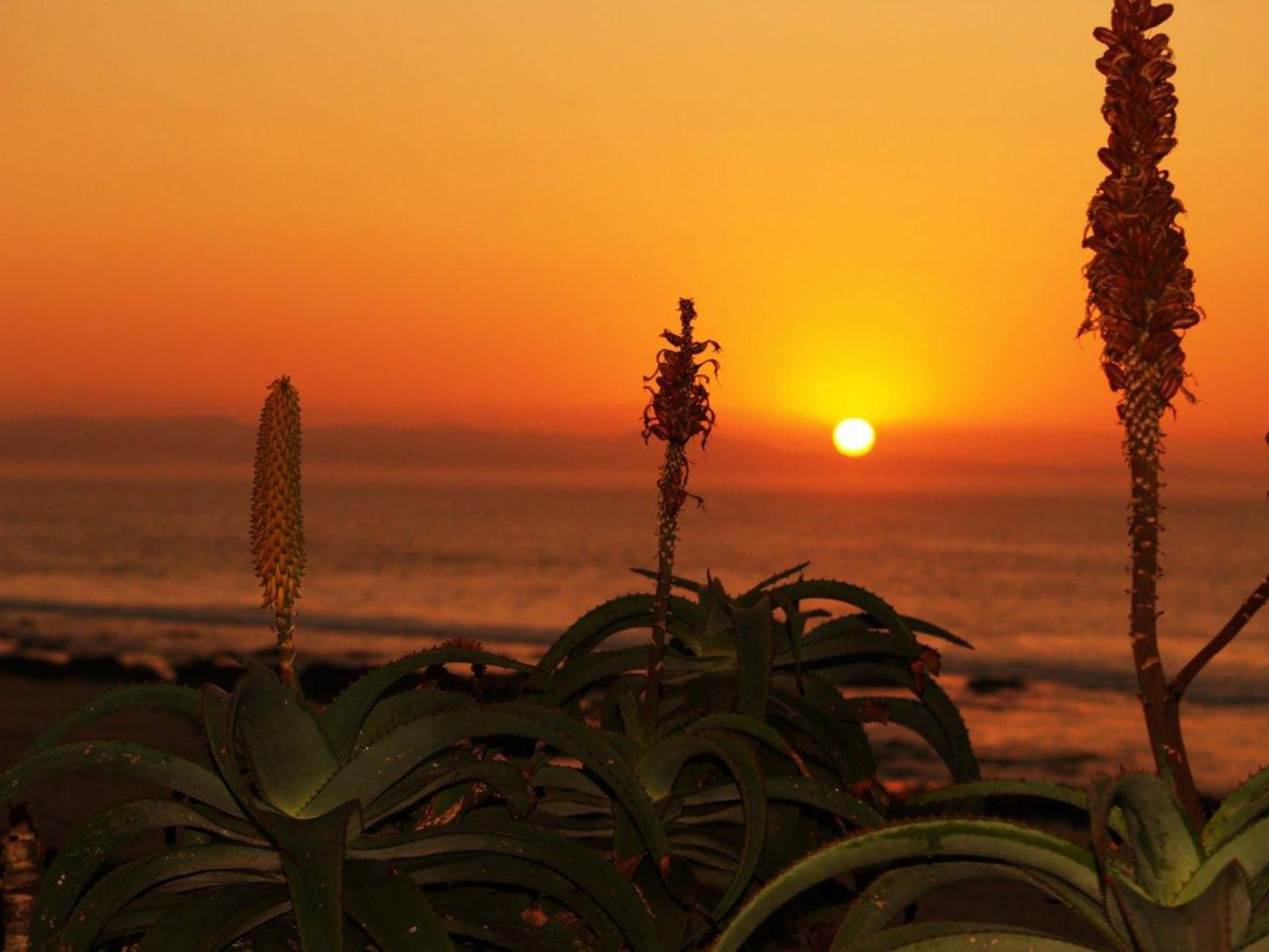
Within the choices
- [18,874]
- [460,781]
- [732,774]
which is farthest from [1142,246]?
[18,874]

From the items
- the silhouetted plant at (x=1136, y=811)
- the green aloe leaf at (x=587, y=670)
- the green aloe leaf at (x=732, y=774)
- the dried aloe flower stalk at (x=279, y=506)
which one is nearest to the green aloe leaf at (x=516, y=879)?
the green aloe leaf at (x=732, y=774)

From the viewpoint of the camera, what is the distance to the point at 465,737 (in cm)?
312

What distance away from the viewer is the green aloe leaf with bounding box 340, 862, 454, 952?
2.85m

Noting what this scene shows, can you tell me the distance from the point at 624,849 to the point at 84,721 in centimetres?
127

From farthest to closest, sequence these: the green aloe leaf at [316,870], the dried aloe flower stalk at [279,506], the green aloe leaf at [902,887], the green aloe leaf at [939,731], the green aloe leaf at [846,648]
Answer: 1. the green aloe leaf at [939,731]
2. the green aloe leaf at [846,648]
3. the dried aloe flower stalk at [279,506]
4. the green aloe leaf at [316,870]
5. the green aloe leaf at [902,887]

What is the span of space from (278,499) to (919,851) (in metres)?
1.55

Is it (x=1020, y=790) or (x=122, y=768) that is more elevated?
(x=1020, y=790)

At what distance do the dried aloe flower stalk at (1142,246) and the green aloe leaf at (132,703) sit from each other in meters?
2.00

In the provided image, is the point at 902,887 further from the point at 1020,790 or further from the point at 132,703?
the point at 132,703

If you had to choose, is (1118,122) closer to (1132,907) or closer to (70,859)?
(1132,907)

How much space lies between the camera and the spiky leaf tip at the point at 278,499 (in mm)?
3209

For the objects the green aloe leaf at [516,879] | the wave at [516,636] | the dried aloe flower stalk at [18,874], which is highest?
the green aloe leaf at [516,879]

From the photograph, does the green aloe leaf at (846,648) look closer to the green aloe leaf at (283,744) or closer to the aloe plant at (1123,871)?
the green aloe leaf at (283,744)

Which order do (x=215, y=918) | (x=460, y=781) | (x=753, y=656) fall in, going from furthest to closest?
(x=753, y=656)
(x=460, y=781)
(x=215, y=918)
